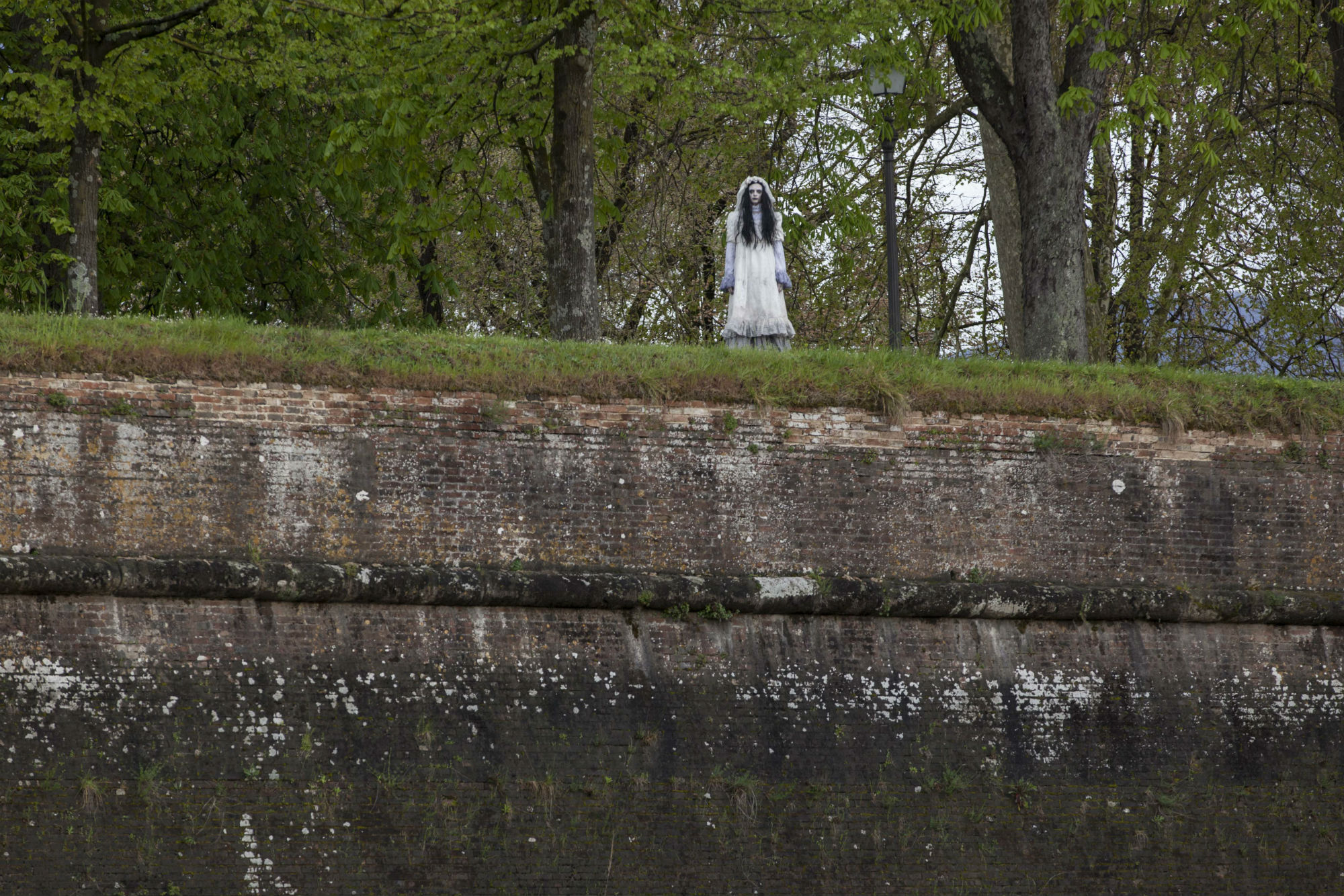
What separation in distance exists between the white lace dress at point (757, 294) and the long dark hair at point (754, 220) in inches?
1.2

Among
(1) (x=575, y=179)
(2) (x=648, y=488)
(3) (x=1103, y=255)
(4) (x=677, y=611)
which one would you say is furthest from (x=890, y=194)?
(3) (x=1103, y=255)

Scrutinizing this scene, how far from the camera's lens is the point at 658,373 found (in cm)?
1068

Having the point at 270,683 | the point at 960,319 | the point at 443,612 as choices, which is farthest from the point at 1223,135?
the point at 270,683

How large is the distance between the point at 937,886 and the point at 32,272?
11.6 m

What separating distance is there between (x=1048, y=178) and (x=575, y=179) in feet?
14.6

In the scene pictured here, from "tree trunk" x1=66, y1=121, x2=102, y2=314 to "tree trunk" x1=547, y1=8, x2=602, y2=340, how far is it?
14.1 ft

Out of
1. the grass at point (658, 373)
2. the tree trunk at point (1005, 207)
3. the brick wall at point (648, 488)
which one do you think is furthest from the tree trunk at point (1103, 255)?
the brick wall at point (648, 488)

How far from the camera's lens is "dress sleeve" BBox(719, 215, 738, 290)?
13203 millimetres

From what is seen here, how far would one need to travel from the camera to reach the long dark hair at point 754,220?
13242 millimetres

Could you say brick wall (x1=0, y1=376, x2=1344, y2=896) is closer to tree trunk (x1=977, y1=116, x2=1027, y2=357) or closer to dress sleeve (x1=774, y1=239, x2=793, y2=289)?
dress sleeve (x1=774, y1=239, x2=793, y2=289)

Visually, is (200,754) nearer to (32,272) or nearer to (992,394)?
(992,394)

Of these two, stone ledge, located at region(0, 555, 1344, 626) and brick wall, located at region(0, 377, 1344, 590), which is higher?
brick wall, located at region(0, 377, 1344, 590)

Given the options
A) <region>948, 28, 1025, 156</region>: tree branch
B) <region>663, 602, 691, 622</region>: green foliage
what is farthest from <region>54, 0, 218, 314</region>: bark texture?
<region>948, 28, 1025, 156</region>: tree branch

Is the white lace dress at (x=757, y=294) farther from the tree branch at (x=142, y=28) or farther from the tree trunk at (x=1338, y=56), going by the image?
the tree trunk at (x=1338, y=56)
